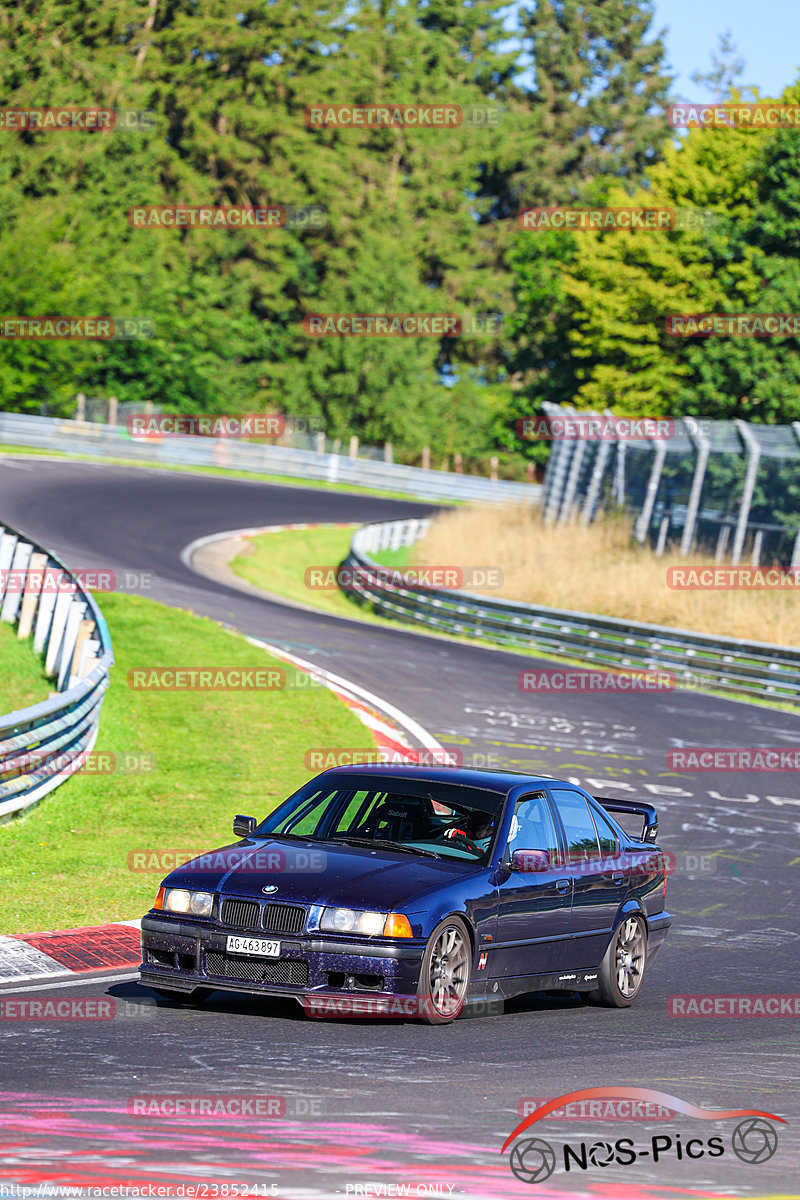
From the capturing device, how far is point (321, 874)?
26.7 ft

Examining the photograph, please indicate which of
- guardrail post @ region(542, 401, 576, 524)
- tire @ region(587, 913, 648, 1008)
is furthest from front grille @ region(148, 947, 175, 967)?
guardrail post @ region(542, 401, 576, 524)

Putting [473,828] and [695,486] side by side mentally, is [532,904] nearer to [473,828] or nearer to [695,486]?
[473,828]

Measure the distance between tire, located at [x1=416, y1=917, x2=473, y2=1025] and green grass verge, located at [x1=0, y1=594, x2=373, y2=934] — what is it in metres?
3.10

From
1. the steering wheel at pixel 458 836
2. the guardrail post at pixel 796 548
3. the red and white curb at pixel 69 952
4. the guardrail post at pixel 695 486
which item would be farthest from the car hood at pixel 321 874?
the guardrail post at pixel 695 486

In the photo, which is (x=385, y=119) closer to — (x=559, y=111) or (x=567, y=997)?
(x=559, y=111)

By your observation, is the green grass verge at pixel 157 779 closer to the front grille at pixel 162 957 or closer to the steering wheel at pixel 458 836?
the front grille at pixel 162 957

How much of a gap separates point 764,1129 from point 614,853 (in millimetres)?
3650

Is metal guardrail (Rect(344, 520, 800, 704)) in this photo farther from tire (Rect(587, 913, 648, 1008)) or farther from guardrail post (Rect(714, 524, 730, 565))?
tire (Rect(587, 913, 648, 1008))

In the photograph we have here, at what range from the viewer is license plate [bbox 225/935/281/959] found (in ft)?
25.6

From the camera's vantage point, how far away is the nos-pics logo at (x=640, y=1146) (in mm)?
5594

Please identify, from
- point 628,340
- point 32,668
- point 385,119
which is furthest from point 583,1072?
point 385,119

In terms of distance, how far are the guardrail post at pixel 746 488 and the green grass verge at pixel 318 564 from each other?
186 inches

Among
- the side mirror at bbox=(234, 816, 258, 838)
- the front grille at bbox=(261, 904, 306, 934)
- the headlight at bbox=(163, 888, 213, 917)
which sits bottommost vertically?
the headlight at bbox=(163, 888, 213, 917)

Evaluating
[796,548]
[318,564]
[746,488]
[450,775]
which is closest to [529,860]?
[450,775]
